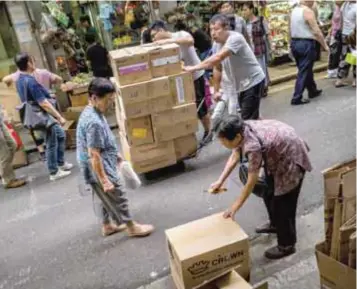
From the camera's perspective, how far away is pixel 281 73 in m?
8.45

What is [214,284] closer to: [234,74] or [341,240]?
[341,240]

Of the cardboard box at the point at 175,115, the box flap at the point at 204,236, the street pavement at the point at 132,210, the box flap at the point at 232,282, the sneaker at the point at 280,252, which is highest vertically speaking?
the cardboard box at the point at 175,115

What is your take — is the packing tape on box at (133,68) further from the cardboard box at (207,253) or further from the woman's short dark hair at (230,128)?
the cardboard box at (207,253)

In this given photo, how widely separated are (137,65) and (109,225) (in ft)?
5.44

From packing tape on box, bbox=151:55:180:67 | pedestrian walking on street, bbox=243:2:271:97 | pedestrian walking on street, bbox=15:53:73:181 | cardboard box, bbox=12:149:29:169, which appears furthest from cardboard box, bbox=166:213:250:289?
pedestrian walking on street, bbox=243:2:271:97

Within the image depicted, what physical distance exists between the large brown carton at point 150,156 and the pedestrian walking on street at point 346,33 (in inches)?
150

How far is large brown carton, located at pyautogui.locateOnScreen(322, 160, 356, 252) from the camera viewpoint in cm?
266

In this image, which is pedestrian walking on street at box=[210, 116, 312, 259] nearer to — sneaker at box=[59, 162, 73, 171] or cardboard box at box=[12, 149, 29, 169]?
sneaker at box=[59, 162, 73, 171]

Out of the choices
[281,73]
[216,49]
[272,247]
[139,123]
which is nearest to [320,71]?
[281,73]

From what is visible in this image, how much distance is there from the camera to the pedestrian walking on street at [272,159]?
2943 mm

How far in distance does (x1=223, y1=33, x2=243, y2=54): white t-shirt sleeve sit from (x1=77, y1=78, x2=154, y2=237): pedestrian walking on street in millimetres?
1626

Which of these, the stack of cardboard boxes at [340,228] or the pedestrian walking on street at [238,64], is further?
the pedestrian walking on street at [238,64]

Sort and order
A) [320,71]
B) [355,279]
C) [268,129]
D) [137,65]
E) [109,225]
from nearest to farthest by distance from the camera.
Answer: [355,279], [268,129], [109,225], [137,65], [320,71]

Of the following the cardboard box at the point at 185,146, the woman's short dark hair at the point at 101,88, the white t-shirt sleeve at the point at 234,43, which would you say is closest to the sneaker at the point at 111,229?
the cardboard box at the point at 185,146
